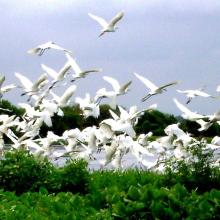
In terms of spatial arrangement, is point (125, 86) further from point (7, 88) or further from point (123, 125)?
point (7, 88)

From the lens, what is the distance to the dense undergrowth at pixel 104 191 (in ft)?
21.8

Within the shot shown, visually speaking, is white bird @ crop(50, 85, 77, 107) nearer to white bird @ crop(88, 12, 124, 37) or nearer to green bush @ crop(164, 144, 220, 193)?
white bird @ crop(88, 12, 124, 37)

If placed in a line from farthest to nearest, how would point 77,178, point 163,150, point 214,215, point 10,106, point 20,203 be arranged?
1. point 10,106
2. point 163,150
3. point 77,178
4. point 20,203
5. point 214,215

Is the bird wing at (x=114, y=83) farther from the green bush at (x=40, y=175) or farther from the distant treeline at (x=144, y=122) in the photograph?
the distant treeline at (x=144, y=122)

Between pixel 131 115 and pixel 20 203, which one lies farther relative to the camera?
pixel 131 115

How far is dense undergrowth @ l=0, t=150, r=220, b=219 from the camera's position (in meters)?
6.64

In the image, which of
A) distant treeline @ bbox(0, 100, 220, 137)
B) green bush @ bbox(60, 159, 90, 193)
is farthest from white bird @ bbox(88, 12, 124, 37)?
distant treeline @ bbox(0, 100, 220, 137)

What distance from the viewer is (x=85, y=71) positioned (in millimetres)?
8672

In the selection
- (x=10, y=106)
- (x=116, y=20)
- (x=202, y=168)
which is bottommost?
(x=10, y=106)

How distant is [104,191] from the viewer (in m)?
7.80

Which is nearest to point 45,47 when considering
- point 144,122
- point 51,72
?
point 51,72

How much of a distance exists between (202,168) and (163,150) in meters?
1.69

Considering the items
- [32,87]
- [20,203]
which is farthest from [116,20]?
[20,203]

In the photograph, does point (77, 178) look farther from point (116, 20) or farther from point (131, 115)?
point (116, 20)
